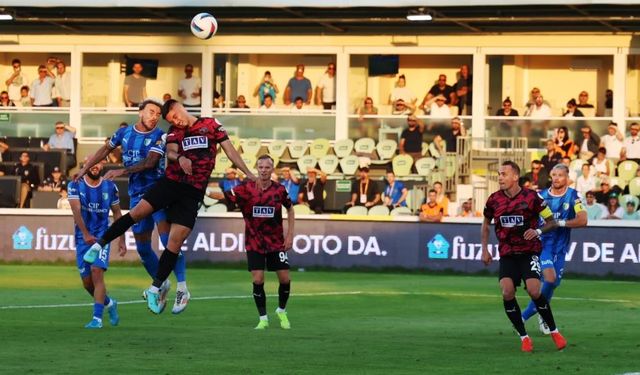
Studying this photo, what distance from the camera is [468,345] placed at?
13367mm

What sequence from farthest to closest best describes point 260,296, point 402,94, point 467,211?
1. point 402,94
2. point 467,211
3. point 260,296

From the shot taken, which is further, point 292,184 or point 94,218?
point 292,184

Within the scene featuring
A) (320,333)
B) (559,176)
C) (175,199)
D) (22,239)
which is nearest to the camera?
(175,199)

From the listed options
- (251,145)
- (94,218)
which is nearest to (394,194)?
(251,145)

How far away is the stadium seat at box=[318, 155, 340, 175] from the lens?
32.2m

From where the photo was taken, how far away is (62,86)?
36.4m

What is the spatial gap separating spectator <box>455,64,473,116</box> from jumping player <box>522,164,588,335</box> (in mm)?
18690

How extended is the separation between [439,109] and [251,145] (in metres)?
4.66

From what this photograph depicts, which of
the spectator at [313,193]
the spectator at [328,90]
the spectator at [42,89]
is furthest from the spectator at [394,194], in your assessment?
the spectator at [42,89]

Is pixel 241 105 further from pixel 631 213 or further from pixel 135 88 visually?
pixel 631 213

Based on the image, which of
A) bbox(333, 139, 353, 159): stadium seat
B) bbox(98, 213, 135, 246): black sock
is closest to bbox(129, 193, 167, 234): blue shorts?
bbox(98, 213, 135, 246): black sock

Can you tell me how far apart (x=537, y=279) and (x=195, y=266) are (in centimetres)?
1598

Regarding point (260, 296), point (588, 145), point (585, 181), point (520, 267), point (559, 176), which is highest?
point (588, 145)

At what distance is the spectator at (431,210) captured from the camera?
27656mm
